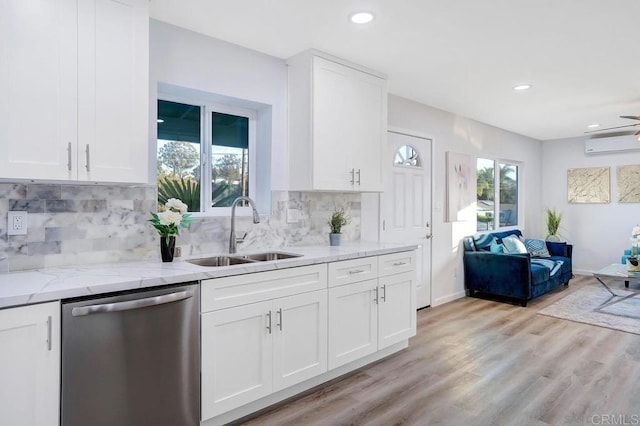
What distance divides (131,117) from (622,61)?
3.72 metres

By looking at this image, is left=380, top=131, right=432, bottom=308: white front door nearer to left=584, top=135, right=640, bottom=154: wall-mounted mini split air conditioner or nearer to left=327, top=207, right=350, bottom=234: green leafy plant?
left=327, top=207, right=350, bottom=234: green leafy plant

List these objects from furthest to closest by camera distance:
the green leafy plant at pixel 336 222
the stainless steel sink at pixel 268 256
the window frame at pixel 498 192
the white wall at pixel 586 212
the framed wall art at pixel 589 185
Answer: the framed wall art at pixel 589 185, the white wall at pixel 586 212, the window frame at pixel 498 192, the green leafy plant at pixel 336 222, the stainless steel sink at pixel 268 256

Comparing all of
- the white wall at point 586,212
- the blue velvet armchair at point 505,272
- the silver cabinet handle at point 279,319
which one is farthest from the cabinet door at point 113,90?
the white wall at point 586,212

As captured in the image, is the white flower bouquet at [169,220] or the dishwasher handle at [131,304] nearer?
the dishwasher handle at [131,304]

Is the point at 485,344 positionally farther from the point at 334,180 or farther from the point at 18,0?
the point at 18,0

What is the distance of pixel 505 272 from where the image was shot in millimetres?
4805

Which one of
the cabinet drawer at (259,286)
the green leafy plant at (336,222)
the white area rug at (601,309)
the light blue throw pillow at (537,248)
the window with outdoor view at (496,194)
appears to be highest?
the window with outdoor view at (496,194)

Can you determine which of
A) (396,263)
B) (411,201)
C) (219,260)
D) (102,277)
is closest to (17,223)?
(102,277)

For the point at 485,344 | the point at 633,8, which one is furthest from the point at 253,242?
the point at 633,8

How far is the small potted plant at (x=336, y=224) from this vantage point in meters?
3.27

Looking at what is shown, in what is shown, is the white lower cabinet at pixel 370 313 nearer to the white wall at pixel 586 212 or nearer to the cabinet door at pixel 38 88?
the cabinet door at pixel 38 88

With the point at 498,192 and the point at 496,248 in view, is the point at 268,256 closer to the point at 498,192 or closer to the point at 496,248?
the point at 496,248

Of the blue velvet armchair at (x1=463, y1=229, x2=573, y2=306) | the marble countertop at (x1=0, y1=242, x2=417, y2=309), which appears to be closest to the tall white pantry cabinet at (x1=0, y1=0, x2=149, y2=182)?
the marble countertop at (x1=0, y1=242, x2=417, y2=309)

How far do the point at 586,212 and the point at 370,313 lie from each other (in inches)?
228
